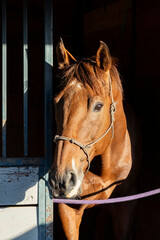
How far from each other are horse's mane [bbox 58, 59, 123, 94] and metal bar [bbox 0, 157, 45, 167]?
1.68 feet

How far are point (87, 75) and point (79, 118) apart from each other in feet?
0.92

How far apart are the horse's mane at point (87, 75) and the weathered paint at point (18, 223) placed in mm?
829

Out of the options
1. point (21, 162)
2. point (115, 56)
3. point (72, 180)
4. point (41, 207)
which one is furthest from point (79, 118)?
point (115, 56)

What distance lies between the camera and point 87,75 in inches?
84.0

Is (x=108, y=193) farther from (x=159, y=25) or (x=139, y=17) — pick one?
(x=139, y=17)

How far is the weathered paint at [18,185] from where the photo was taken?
7.46ft

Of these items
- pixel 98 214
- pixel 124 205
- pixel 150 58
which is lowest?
pixel 98 214

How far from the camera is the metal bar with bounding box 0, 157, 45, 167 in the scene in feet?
7.47

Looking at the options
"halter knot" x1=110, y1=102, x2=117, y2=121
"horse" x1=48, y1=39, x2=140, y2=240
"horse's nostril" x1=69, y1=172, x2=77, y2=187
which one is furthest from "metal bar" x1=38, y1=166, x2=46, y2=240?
"halter knot" x1=110, y1=102, x2=117, y2=121

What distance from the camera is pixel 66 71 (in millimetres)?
2189

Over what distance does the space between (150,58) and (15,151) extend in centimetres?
234

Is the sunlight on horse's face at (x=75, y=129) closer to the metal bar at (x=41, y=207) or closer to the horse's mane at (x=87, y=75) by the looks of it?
the horse's mane at (x=87, y=75)

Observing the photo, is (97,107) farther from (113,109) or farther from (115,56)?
(115,56)

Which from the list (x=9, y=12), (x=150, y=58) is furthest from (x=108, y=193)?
(x=9, y=12)
